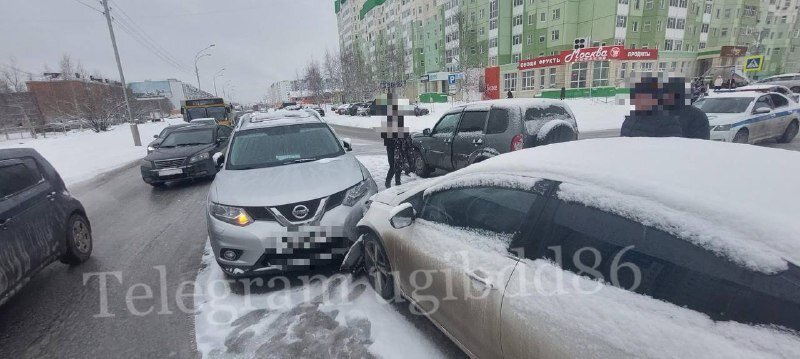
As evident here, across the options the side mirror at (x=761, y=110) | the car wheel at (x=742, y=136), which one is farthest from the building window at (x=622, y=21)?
the car wheel at (x=742, y=136)

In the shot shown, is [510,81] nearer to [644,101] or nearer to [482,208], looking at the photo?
[644,101]

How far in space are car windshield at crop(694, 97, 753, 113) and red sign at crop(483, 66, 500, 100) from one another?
34569 millimetres

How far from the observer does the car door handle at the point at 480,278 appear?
6.47 feet

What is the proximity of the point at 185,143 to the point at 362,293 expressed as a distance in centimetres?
840

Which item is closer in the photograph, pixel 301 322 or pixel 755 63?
pixel 301 322

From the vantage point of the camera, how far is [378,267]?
11.3 ft

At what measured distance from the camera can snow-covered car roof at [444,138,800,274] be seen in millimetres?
1201

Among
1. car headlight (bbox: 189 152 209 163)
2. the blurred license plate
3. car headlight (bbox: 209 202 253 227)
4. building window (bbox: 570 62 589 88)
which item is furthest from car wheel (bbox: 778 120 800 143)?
building window (bbox: 570 62 589 88)

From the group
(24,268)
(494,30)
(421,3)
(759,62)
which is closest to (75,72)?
(421,3)

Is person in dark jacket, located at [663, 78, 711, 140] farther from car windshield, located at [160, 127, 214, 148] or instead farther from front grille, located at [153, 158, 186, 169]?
car windshield, located at [160, 127, 214, 148]

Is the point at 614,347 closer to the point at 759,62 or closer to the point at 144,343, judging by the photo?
the point at 144,343

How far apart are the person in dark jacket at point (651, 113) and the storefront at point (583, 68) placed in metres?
33.6

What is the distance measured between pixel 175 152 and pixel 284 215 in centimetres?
700

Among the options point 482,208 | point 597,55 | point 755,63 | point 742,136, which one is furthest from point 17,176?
point 597,55
